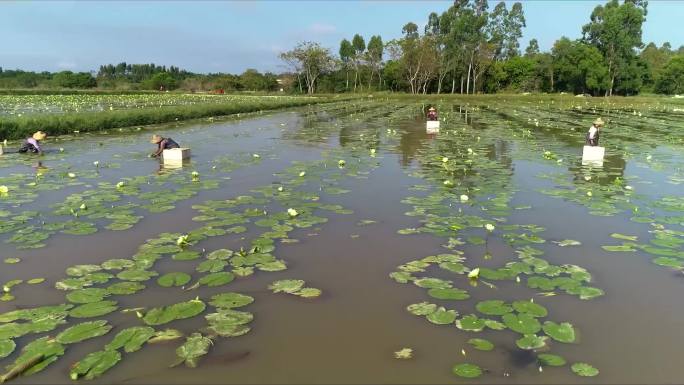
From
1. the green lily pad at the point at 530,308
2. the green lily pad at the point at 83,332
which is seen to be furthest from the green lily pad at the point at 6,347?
the green lily pad at the point at 530,308

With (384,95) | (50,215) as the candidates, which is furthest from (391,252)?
(384,95)

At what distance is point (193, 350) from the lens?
11.7 feet

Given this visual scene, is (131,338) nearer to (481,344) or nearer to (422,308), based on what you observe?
(422,308)

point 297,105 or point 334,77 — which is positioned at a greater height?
point 334,77

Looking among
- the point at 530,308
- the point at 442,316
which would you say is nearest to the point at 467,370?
the point at 442,316

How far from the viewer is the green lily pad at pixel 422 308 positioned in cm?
421

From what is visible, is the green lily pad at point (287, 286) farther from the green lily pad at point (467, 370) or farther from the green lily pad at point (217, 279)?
the green lily pad at point (467, 370)

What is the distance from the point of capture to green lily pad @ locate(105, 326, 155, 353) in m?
3.56

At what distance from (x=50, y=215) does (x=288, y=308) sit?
4724mm

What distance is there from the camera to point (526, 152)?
1421cm

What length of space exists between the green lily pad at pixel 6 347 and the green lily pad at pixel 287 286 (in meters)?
2.11

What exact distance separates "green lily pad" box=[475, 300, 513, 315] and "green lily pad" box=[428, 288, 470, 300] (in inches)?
8.0

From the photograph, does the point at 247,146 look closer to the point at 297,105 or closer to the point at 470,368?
the point at 470,368

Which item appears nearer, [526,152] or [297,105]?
[526,152]
